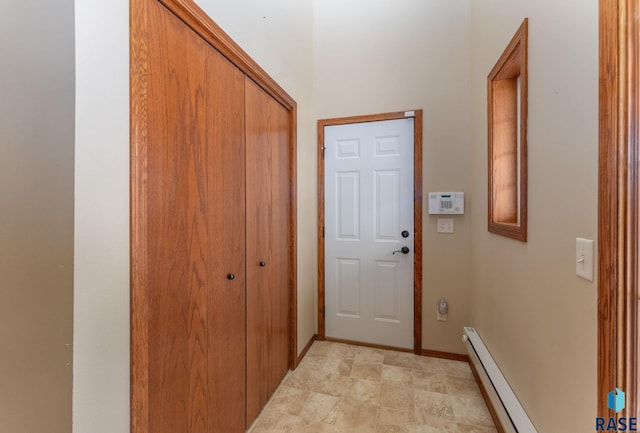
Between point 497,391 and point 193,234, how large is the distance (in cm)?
180

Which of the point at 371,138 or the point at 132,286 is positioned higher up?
the point at 371,138

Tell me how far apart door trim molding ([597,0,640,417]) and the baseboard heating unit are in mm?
654

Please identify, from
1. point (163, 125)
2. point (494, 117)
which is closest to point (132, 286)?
point (163, 125)

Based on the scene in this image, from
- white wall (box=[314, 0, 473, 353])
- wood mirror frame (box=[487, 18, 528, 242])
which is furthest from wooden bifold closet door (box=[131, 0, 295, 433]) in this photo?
wood mirror frame (box=[487, 18, 528, 242])

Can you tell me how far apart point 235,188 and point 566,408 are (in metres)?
1.66

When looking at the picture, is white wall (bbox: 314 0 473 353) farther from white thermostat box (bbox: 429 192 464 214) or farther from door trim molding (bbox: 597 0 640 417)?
door trim molding (bbox: 597 0 640 417)

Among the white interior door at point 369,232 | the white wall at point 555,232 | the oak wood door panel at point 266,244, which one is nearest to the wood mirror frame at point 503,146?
the white wall at point 555,232

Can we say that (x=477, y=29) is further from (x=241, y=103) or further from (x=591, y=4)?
(x=241, y=103)

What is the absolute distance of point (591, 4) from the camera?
0.83 meters

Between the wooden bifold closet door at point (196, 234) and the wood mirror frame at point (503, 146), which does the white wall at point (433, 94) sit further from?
the wooden bifold closet door at point (196, 234)

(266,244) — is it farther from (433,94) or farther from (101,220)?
(433,94)

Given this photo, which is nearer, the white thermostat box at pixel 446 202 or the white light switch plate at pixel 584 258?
the white light switch plate at pixel 584 258

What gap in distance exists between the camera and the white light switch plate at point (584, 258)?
2.73 feet

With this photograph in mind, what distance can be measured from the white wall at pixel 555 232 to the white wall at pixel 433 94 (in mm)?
650
